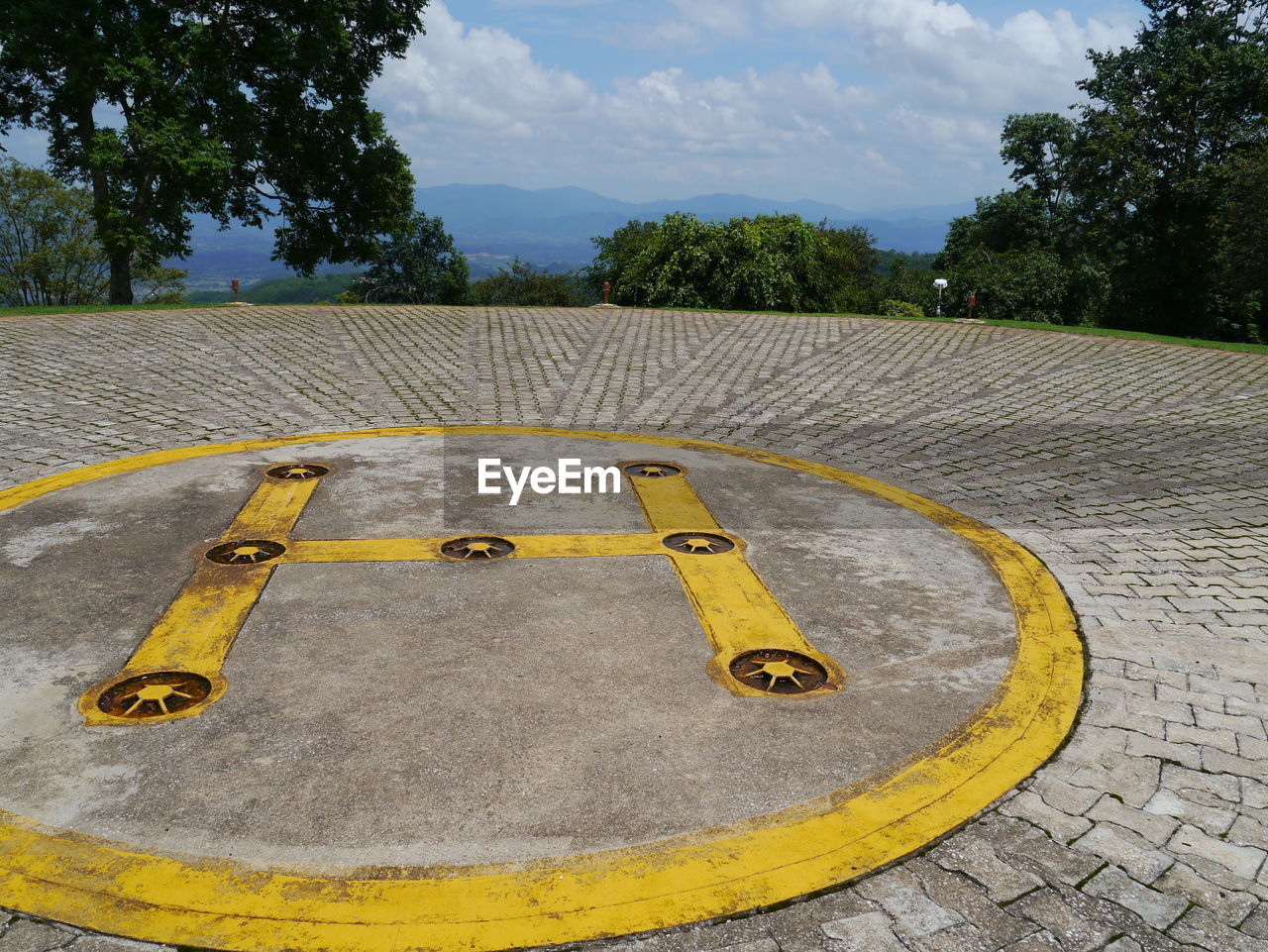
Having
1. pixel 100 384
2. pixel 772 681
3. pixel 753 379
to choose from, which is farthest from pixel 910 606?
pixel 100 384

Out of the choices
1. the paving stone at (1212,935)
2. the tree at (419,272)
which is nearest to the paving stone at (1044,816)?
the paving stone at (1212,935)

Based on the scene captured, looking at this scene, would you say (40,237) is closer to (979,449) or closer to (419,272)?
(419,272)

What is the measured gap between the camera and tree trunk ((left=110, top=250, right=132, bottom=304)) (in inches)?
853

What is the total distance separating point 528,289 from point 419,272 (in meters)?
7.93

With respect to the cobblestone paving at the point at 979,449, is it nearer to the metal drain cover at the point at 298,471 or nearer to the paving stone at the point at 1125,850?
the paving stone at the point at 1125,850

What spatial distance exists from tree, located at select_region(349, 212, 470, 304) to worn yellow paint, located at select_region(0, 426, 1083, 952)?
51.4m

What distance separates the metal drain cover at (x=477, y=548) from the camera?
5234 mm

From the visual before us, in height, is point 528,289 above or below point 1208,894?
above

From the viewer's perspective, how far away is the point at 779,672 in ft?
13.1

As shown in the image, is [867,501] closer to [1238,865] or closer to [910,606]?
[910,606]

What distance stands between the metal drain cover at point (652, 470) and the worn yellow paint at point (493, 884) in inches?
155

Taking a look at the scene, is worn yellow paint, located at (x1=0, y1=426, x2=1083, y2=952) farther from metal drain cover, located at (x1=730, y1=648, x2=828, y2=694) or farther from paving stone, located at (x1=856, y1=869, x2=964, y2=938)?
metal drain cover, located at (x1=730, y1=648, x2=828, y2=694)

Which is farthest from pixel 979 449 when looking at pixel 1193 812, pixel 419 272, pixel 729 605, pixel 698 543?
pixel 419 272

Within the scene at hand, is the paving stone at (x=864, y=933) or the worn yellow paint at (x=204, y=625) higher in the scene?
the worn yellow paint at (x=204, y=625)
